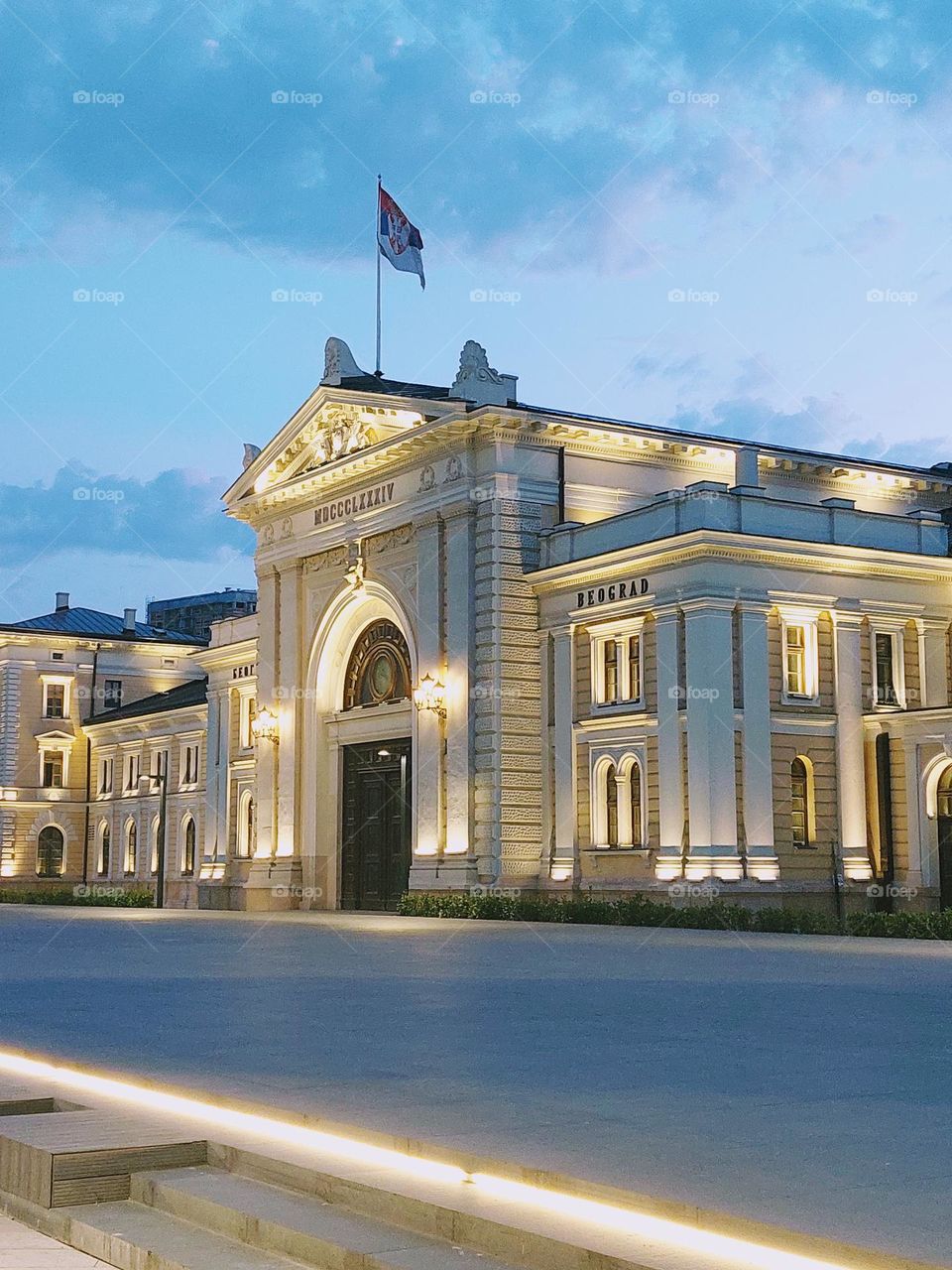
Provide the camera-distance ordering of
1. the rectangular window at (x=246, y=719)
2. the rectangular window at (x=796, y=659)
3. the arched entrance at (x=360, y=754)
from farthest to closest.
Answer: the rectangular window at (x=246, y=719) → the arched entrance at (x=360, y=754) → the rectangular window at (x=796, y=659)

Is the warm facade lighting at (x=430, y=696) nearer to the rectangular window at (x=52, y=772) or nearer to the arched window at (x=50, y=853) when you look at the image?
the rectangular window at (x=52, y=772)

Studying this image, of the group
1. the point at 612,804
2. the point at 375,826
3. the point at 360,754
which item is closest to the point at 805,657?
the point at 612,804

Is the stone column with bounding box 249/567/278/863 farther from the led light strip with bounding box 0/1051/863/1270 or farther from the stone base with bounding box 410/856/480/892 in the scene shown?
the led light strip with bounding box 0/1051/863/1270

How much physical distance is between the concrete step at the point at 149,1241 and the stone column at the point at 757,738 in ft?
104

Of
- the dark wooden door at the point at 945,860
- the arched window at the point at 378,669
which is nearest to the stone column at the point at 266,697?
the arched window at the point at 378,669

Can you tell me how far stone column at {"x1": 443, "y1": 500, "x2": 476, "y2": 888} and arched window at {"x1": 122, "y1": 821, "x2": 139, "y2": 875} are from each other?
35.4 metres

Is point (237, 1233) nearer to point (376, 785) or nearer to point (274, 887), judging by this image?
point (376, 785)

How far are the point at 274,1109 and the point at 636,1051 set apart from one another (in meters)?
3.58

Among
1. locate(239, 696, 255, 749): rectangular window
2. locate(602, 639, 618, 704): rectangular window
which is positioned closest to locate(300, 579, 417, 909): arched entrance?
locate(602, 639, 618, 704): rectangular window

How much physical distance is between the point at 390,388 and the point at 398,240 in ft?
13.9

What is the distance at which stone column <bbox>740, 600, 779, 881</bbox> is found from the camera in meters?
38.3

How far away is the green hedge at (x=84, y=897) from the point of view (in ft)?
220

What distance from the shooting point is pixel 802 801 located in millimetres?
39875

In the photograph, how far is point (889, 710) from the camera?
40.5m
